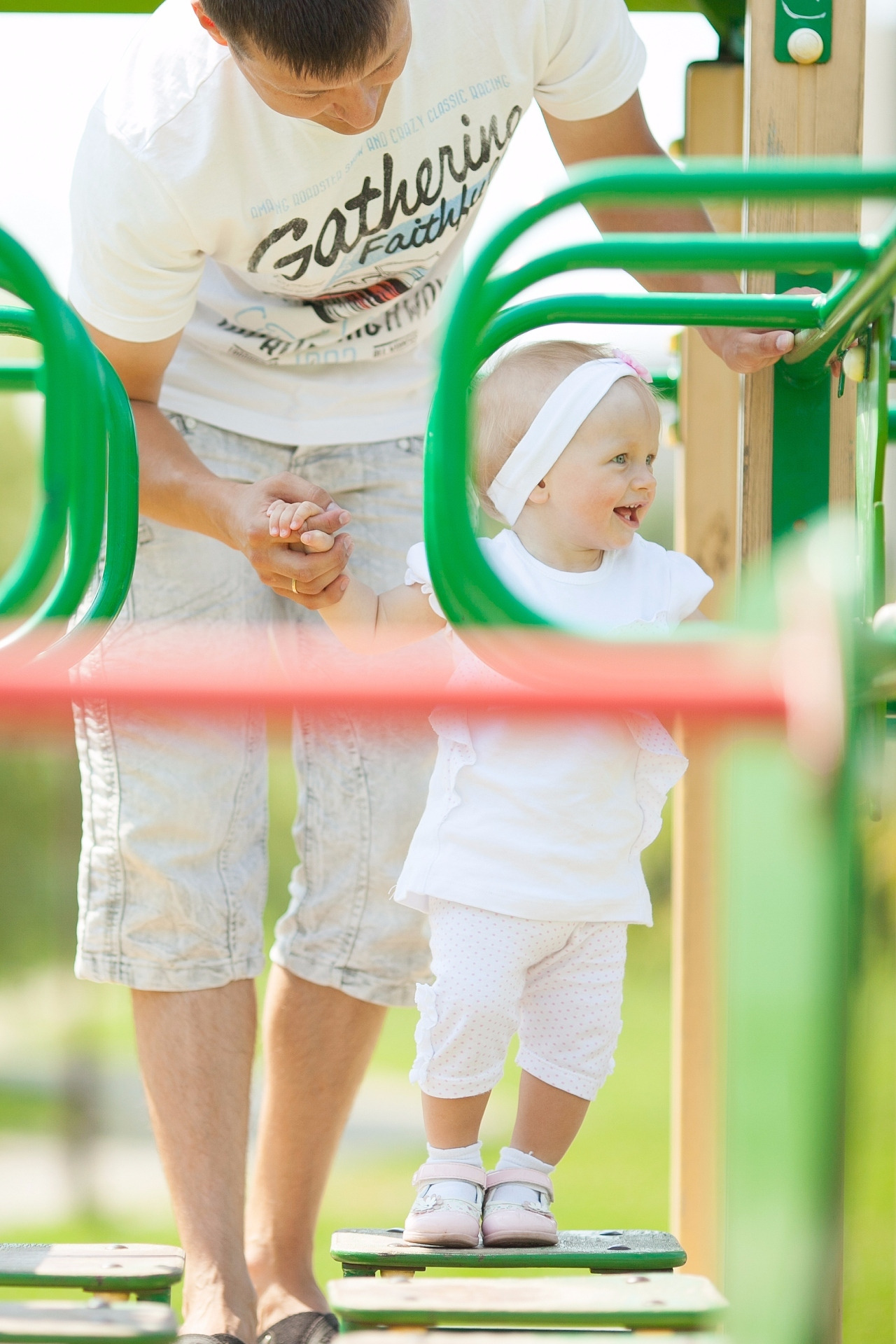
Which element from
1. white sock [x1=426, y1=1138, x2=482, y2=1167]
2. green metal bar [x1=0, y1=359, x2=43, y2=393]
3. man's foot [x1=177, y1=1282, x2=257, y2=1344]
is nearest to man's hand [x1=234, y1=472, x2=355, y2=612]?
green metal bar [x1=0, y1=359, x2=43, y2=393]

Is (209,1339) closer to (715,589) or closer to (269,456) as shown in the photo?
(269,456)

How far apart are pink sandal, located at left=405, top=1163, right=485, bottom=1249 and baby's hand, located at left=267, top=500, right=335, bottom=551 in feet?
1.94

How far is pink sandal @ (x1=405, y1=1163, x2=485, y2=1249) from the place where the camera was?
1.35m

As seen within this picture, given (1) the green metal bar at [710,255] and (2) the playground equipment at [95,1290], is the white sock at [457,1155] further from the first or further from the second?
(1) the green metal bar at [710,255]

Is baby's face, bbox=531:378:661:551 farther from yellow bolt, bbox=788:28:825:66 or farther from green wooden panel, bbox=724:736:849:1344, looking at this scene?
green wooden panel, bbox=724:736:849:1344

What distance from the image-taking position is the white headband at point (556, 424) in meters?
1.45

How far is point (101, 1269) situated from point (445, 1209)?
1.03 feet

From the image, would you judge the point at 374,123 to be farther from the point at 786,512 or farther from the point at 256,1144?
the point at 256,1144

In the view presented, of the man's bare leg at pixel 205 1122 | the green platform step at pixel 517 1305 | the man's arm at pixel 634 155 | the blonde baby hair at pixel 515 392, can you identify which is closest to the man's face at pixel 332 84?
the blonde baby hair at pixel 515 392

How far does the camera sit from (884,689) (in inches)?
31.1

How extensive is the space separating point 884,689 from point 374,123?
0.87m

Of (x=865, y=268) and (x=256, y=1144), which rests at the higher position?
Result: (x=865, y=268)

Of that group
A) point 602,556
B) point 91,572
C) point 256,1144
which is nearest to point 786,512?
point 602,556

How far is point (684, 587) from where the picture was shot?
150 cm
